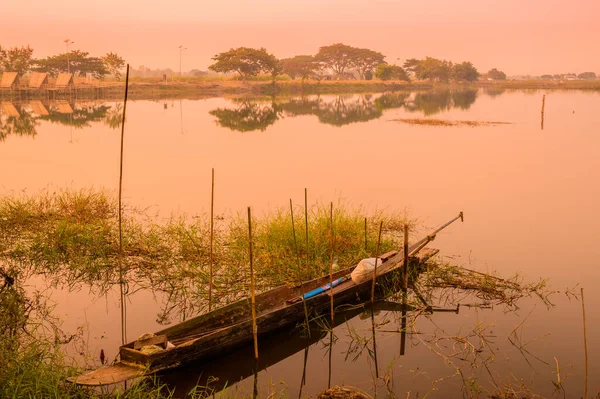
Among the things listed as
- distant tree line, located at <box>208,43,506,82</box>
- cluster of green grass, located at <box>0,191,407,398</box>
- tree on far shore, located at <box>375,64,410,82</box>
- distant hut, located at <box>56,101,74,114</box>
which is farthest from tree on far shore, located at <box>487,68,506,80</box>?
cluster of green grass, located at <box>0,191,407,398</box>

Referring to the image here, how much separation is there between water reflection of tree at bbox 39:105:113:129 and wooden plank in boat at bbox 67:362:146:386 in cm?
2798

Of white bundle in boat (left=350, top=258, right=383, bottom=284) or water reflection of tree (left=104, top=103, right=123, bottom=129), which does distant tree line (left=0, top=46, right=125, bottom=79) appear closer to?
water reflection of tree (left=104, top=103, right=123, bottom=129)

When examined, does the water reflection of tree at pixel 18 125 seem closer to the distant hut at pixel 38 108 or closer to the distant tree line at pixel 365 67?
the distant hut at pixel 38 108

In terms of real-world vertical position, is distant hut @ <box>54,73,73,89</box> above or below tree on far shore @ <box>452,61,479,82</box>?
below

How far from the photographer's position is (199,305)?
7992mm

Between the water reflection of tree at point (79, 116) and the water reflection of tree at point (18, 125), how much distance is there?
1.02m

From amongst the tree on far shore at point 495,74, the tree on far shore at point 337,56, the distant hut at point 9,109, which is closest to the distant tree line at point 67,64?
the distant hut at point 9,109

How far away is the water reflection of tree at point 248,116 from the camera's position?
108ft

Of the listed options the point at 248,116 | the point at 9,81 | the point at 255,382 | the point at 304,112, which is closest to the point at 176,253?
the point at 255,382

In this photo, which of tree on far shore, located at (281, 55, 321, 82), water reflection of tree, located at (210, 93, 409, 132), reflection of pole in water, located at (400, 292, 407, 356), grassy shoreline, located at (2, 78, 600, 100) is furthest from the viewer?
tree on far shore, located at (281, 55, 321, 82)

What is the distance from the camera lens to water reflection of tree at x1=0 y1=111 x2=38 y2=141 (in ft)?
93.5

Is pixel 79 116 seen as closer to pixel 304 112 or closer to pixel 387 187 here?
pixel 304 112

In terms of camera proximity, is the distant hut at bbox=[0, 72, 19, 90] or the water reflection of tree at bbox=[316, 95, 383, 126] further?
the distant hut at bbox=[0, 72, 19, 90]

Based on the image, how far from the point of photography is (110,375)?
5.45m
